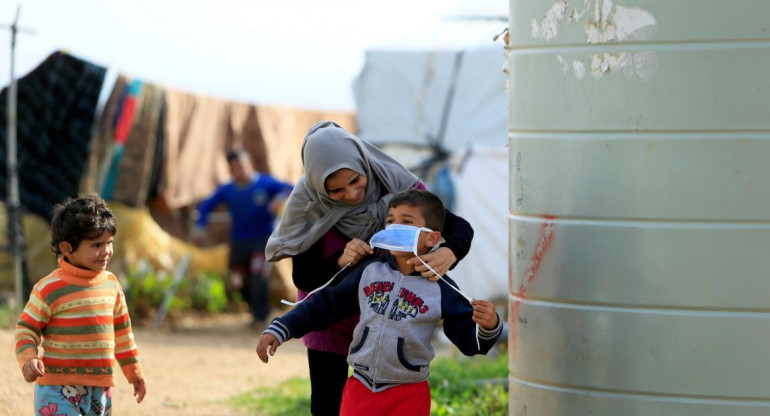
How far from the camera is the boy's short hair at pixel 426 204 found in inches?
144

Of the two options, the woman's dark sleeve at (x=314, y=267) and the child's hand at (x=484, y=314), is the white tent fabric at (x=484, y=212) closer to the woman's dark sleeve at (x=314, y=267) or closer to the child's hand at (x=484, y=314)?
the woman's dark sleeve at (x=314, y=267)

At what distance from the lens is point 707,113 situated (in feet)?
10.9

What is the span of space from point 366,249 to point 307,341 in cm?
56

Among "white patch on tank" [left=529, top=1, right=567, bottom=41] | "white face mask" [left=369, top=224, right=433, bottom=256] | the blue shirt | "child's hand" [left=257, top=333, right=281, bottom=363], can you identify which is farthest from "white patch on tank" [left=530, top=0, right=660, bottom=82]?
the blue shirt

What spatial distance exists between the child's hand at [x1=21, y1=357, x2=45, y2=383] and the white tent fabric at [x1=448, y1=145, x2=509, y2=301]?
7.74 metres

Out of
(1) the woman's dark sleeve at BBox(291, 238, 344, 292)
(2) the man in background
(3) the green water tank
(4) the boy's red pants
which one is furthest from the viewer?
(2) the man in background

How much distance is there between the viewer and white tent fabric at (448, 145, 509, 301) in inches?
441

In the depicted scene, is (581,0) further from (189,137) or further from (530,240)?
(189,137)

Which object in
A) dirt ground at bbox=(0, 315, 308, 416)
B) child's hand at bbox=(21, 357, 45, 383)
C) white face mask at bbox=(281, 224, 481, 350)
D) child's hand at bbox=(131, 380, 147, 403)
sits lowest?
dirt ground at bbox=(0, 315, 308, 416)

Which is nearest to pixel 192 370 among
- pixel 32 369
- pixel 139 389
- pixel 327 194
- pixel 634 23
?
pixel 139 389

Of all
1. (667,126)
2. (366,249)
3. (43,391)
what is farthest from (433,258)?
(43,391)

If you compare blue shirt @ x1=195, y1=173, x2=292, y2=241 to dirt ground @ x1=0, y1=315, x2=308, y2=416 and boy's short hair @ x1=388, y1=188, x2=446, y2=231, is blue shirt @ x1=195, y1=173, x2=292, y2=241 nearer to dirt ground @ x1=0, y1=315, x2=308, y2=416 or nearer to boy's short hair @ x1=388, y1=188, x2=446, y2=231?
dirt ground @ x1=0, y1=315, x2=308, y2=416

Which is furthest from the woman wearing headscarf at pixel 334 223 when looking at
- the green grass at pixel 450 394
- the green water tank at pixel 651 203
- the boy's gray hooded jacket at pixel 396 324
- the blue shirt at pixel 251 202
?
the blue shirt at pixel 251 202

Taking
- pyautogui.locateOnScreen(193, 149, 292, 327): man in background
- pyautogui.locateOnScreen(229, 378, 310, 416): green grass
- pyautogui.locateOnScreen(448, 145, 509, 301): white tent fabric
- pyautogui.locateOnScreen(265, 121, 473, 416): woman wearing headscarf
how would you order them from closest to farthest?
pyautogui.locateOnScreen(265, 121, 473, 416): woman wearing headscarf < pyautogui.locateOnScreen(229, 378, 310, 416): green grass < pyautogui.locateOnScreen(193, 149, 292, 327): man in background < pyautogui.locateOnScreen(448, 145, 509, 301): white tent fabric
